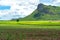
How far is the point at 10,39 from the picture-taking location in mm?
28266

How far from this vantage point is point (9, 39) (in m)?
28.2

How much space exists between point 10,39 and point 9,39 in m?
0.11
